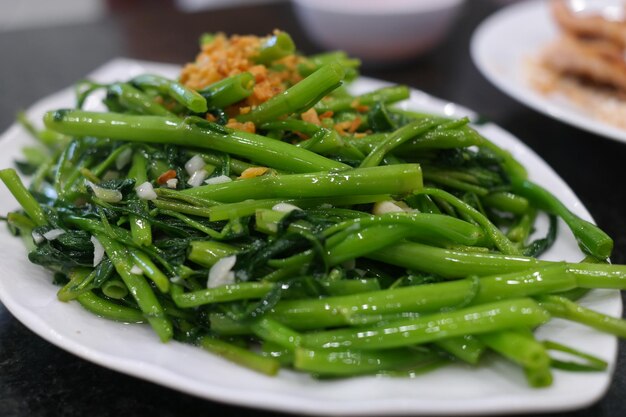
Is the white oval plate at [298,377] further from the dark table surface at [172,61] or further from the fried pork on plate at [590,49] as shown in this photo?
the fried pork on plate at [590,49]

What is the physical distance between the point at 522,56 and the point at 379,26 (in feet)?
3.28

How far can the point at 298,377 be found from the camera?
1.55 metres

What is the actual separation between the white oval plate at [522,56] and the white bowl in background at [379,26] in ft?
0.92

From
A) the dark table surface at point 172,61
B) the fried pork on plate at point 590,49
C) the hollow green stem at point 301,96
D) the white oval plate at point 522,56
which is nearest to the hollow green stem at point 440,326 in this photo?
the dark table surface at point 172,61

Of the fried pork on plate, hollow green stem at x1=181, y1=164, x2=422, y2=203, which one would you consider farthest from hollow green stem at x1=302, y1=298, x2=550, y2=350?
the fried pork on plate

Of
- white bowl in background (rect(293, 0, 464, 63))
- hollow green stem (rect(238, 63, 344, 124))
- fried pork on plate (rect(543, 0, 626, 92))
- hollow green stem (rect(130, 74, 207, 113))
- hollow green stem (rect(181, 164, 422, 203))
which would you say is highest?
hollow green stem (rect(130, 74, 207, 113))

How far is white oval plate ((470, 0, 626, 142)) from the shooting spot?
2.84m

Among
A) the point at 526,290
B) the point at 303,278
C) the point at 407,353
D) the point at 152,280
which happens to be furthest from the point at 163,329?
the point at 526,290

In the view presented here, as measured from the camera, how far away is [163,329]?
1.67 m

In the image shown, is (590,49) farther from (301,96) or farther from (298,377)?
(298,377)

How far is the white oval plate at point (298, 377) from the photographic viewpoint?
1.36 m

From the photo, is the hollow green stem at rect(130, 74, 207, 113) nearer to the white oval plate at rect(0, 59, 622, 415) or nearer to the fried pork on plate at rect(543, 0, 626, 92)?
the white oval plate at rect(0, 59, 622, 415)

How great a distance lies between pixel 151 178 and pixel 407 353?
107cm

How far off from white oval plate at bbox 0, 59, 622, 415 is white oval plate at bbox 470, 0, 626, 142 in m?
1.33
